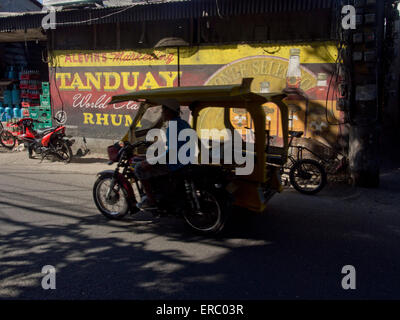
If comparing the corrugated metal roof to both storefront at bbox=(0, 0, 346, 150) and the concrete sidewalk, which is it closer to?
storefront at bbox=(0, 0, 346, 150)

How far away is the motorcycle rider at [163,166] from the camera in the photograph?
4.80 metres

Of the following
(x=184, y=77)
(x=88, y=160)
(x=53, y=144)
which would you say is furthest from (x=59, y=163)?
(x=184, y=77)

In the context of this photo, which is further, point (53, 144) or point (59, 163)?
point (53, 144)

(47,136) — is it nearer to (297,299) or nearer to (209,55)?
(209,55)

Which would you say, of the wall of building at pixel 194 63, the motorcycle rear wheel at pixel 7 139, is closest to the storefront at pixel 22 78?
the motorcycle rear wheel at pixel 7 139

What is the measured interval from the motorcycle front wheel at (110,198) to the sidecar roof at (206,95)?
130 centimetres

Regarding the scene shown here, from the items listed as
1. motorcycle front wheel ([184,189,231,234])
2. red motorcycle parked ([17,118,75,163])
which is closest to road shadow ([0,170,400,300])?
motorcycle front wheel ([184,189,231,234])

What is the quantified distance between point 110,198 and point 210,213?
160cm

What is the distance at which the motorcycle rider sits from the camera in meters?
4.80

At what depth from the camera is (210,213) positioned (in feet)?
16.2

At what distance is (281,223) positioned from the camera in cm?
551

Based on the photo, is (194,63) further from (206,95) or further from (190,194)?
(190,194)

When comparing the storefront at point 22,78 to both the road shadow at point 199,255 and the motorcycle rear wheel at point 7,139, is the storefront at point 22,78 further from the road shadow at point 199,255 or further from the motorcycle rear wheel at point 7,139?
the road shadow at point 199,255

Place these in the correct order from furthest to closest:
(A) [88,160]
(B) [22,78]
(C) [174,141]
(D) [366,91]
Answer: (B) [22,78], (A) [88,160], (D) [366,91], (C) [174,141]
